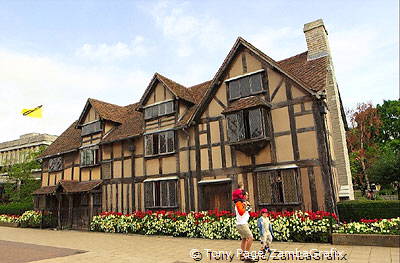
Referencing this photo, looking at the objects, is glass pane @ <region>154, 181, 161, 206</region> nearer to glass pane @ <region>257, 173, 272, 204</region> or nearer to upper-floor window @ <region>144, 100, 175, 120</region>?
upper-floor window @ <region>144, 100, 175, 120</region>

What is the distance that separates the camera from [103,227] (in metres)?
17.3

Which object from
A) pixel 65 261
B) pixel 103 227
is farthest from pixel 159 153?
pixel 65 261

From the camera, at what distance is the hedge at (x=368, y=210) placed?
10.8 m

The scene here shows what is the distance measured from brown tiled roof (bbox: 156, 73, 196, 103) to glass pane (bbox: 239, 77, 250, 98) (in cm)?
366

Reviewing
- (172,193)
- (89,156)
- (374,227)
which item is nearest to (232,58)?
(172,193)

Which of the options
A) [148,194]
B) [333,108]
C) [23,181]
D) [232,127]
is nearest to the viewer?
[232,127]

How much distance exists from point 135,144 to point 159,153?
2179 mm

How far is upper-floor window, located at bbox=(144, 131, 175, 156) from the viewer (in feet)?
54.7

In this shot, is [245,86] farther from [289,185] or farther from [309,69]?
[289,185]

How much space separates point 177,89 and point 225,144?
5098 mm

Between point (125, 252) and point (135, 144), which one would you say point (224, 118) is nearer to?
point (135, 144)

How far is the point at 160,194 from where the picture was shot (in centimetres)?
1639

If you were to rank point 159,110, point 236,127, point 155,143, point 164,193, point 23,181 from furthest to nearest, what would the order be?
point 23,181, point 159,110, point 155,143, point 164,193, point 236,127

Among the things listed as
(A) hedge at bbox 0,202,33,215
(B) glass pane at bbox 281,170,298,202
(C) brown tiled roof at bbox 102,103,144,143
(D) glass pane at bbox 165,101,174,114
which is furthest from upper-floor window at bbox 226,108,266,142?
(A) hedge at bbox 0,202,33,215
